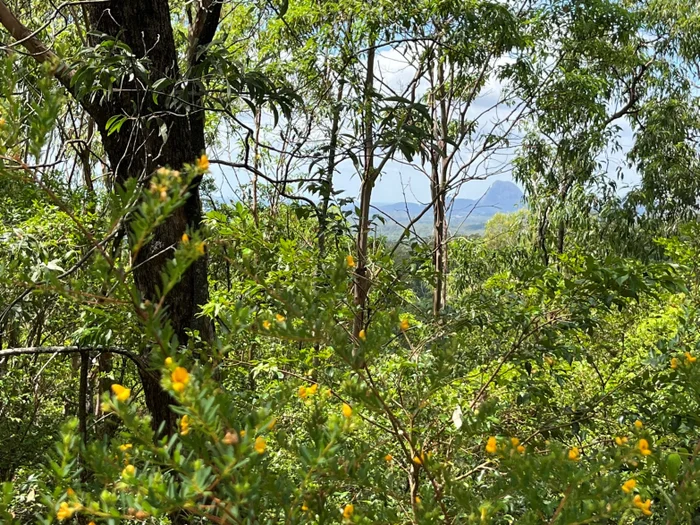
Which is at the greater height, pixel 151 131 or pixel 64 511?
pixel 151 131

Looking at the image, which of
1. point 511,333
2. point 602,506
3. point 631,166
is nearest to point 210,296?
point 511,333

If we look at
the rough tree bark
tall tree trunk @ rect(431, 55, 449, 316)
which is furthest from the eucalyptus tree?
the rough tree bark

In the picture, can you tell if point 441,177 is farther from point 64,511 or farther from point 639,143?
point 64,511

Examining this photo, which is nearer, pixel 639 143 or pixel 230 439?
pixel 230 439

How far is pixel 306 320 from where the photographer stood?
32.2 inches

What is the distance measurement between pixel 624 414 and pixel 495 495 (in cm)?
95

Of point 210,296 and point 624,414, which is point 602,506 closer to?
point 624,414

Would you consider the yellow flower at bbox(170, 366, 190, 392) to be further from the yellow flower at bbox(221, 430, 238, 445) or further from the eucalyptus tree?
the eucalyptus tree

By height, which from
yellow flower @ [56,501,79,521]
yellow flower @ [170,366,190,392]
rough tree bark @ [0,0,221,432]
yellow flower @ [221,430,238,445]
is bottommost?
yellow flower @ [56,501,79,521]

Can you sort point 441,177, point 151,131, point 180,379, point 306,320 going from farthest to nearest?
point 441,177 → point 151,131 → point 306,320 → point 180,379

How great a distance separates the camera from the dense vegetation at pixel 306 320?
65cm

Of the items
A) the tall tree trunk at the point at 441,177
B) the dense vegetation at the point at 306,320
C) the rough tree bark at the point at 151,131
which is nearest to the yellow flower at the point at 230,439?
the dense vegetation at the point at 306,320

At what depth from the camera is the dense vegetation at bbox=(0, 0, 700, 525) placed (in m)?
0.65

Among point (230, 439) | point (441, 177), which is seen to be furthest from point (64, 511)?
point (441, 177)
